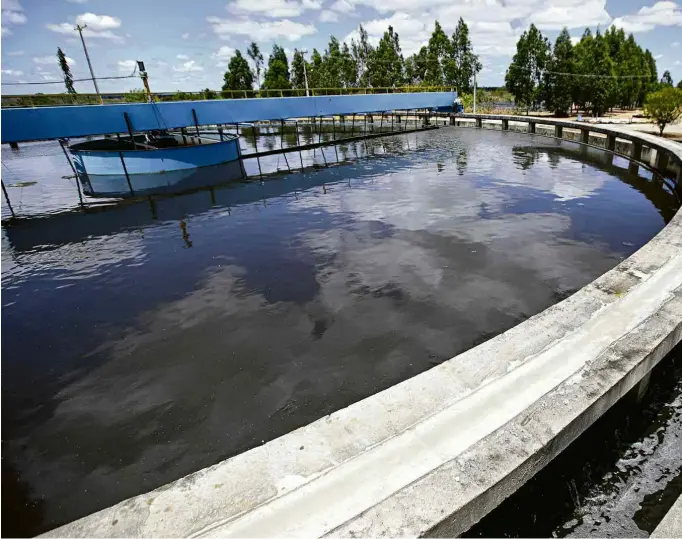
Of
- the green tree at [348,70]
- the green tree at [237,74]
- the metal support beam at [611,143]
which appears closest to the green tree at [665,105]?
the metal support beam at [611,143]

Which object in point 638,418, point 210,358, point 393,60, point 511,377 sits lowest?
point 638,418

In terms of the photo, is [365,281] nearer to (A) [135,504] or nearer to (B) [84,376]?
(B) [84,376]

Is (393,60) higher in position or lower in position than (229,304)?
higher

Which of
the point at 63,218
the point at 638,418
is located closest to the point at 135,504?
the point at 638,418

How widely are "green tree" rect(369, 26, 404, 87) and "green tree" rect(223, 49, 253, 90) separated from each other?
25.3 meters

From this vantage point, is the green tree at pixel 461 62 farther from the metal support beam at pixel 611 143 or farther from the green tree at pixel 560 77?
the metal support beam at pixel 611 143

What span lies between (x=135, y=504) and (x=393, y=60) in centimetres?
7406

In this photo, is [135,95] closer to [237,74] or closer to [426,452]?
[426,452]

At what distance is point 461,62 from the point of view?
204ft

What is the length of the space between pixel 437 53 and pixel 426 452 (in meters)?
71.2

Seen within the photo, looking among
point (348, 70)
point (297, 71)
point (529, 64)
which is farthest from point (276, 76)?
point (529, 64)

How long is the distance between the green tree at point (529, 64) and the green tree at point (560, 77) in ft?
4.71

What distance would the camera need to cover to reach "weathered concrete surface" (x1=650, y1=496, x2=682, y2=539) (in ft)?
8.25

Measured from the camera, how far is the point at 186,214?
13758 millimetres
